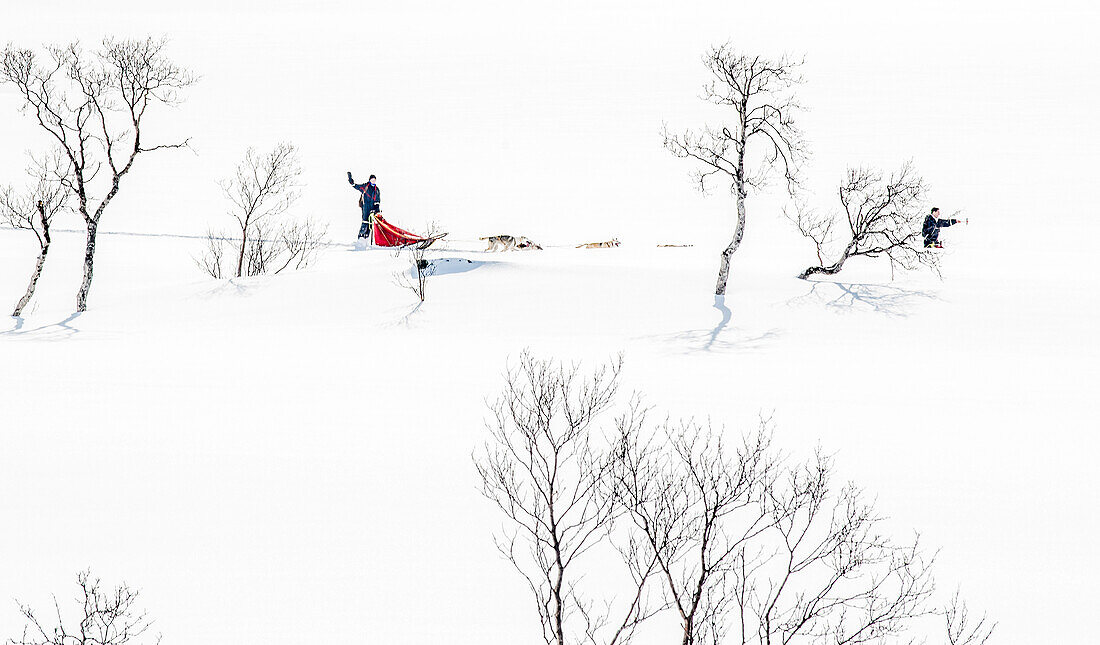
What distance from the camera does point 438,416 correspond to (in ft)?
61.3

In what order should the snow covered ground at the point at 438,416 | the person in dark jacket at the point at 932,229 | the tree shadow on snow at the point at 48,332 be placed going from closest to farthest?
the snow covered ground at the point at 438,416 → the tree shadow on snow at the point at 48,332 → the person in dark jacket at the point at 932,229

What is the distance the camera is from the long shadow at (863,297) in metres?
24.4

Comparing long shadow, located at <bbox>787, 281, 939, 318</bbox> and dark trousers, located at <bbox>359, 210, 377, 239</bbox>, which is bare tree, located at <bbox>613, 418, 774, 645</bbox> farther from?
dark trousers, located at <bbox>359, 210, 377, 239</bbox>

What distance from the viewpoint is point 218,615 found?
1333cm

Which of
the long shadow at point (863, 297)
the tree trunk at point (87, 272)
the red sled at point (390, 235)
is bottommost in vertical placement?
the tree trunk at point (87, 272)

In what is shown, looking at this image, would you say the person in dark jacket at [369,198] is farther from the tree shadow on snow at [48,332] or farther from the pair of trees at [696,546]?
the pair of trees at [696,546]

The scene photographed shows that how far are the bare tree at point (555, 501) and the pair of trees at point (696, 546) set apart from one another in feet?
0.14

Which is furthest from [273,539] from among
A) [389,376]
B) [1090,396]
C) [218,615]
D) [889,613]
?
[1090,396]

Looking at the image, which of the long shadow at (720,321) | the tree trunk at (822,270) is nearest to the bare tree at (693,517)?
the long shadow at (720,321)

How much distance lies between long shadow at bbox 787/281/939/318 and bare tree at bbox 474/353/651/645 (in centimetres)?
→ 666

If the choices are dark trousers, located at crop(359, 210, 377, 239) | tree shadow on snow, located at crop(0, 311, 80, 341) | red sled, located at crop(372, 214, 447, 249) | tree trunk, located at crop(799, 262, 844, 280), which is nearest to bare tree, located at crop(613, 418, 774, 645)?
tree trunk, located at crop(799, 262, 844, 280)

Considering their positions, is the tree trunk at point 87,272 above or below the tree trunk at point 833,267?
below

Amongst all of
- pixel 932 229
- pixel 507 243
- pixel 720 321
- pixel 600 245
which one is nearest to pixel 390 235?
pixel 507 243

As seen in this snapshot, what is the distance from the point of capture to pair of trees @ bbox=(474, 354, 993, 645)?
417 inches
